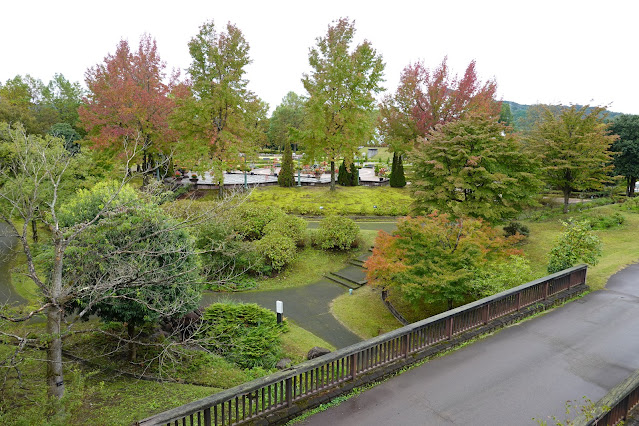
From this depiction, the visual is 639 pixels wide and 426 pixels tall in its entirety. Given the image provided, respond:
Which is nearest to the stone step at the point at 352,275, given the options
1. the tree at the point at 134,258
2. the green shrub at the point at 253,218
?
the green shrub at the point at 253,218

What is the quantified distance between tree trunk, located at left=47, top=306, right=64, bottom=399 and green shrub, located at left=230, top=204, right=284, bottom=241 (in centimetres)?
1186

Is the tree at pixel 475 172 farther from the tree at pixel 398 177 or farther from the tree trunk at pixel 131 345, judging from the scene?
the tree at pixel 398 177

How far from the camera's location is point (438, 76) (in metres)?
28.1

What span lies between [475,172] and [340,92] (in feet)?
42.4

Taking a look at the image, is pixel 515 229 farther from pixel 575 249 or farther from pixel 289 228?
pixel 289 228

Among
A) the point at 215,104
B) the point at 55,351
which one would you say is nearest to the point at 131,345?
the point at 55,351

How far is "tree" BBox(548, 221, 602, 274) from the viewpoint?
40.0 ft

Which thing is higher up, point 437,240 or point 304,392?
point 437,240

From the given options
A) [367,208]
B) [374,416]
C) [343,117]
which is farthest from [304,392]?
[343,117]

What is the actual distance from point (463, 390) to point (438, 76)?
25.9 m

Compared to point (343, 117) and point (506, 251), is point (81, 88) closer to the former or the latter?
point (343, 117)

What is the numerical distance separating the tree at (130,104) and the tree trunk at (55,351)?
1591cm

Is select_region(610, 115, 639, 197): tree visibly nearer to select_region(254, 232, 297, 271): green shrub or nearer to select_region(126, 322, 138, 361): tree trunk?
select_region(254, 232, 297, 271): green shrub

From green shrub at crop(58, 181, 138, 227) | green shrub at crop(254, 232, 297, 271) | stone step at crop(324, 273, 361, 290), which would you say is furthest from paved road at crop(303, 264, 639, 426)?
green shrub at crop(254, 232, 297, 271)
